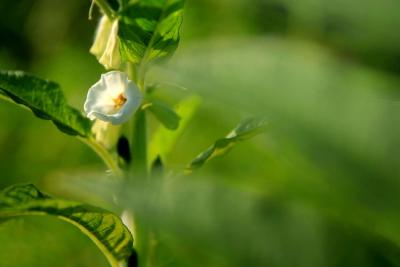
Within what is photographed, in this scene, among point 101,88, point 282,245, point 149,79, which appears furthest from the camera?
point 149,79

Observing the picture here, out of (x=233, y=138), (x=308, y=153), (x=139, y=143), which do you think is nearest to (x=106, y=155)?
(x=139, y=143)

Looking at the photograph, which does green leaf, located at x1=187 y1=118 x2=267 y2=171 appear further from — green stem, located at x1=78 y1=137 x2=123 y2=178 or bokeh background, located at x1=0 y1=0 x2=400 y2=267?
bokeh background, located at x1=0 y1=0 x2=400 y2=267

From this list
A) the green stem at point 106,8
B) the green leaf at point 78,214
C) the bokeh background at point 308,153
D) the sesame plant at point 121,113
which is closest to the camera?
the bokeh background at point 308,153

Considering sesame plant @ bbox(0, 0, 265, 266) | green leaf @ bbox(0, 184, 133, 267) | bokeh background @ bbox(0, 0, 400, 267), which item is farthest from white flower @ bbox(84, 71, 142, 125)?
bokeh background @ bbox(0, 0, 400, 267)

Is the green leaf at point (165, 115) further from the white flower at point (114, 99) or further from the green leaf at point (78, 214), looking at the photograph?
the green leaf at point (78, 214)

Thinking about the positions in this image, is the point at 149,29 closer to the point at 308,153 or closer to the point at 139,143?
the point at 139,143

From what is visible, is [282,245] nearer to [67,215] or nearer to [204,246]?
[204,246]

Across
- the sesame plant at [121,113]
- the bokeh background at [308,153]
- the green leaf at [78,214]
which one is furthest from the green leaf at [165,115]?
the bokeh background at [308,153]

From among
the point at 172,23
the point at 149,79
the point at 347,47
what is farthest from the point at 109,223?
the point at 149,79
